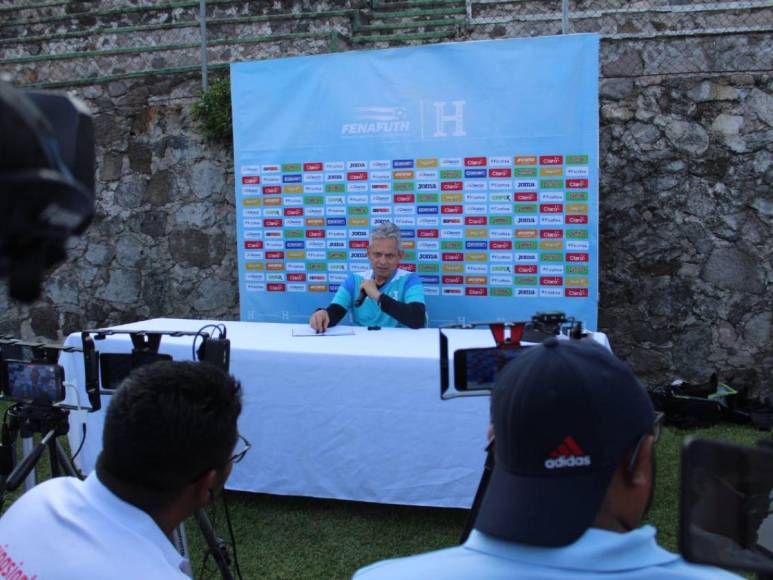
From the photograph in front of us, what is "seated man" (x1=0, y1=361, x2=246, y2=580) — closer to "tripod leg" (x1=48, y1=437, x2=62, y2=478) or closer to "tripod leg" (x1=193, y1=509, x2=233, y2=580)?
"tripod leg" (x1=193, y1=509, x2=233, y2=580)

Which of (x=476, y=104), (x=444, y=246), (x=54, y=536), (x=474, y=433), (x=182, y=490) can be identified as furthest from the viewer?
(x=444, y=246)

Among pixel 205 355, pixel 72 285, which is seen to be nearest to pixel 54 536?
pixel 205 355

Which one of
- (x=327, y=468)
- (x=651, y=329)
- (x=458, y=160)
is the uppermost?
(x=458, y=160)

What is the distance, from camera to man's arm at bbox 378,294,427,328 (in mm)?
3721

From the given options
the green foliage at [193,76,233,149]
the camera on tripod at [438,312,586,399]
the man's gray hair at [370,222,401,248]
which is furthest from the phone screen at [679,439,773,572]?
the green foliage at [193,76,233,149]

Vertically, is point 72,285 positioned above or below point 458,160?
below

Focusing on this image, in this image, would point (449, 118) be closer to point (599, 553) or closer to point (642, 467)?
point (642, 467)

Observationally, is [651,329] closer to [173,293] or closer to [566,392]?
[173,293]

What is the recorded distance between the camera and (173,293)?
5.52 metres

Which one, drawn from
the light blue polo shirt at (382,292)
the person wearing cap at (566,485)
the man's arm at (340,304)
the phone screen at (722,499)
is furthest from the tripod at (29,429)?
the phone screen at (722,499)

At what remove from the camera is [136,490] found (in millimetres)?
1317

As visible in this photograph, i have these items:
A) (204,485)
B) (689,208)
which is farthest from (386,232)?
(204,485)

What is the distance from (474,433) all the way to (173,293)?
326cm

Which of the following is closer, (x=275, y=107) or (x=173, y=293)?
(x=275, y=107)
